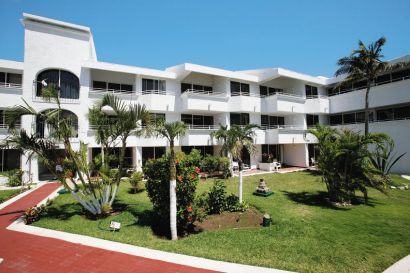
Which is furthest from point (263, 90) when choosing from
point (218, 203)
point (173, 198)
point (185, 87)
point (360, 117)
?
point (173, 198)

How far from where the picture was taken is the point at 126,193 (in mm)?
15344

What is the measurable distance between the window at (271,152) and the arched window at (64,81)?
20.3 m

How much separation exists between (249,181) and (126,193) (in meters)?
9.62

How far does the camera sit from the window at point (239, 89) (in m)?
25.4

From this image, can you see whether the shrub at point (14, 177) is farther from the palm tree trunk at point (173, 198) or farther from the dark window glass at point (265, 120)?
the dark window glass at point (265, 120)

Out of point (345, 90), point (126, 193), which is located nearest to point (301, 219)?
point (126, 193)

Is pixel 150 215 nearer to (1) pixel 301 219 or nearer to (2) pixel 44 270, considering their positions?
(2) pixel 44 270

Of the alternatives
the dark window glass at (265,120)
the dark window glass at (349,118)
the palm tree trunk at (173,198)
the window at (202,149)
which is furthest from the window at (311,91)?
the palm tree trunk at (173,198)

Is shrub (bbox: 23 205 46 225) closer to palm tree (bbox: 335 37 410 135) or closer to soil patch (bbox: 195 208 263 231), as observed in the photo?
soil patch (bbox: 195 208 263 231)

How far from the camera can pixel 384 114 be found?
2519 centimetres

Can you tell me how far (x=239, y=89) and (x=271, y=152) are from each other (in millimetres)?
8695

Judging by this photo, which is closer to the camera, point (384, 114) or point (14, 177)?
point (14, 177)

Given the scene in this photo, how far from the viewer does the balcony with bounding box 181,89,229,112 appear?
2225cm

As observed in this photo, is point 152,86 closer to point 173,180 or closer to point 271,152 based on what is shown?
point 271,152
